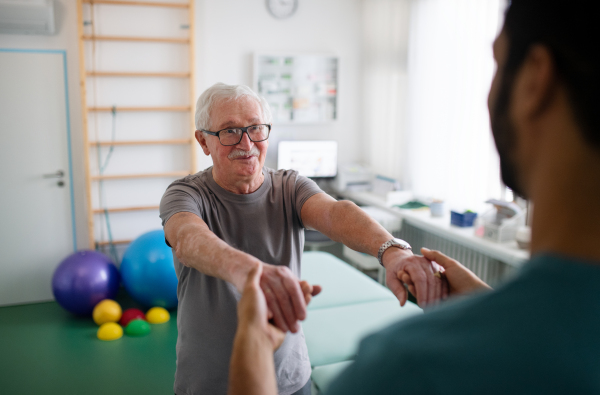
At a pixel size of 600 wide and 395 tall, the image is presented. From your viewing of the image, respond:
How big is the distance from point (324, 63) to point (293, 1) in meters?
0.72

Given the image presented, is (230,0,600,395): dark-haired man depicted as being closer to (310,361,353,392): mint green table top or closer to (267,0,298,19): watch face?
(310,361,353,392): mint green table top

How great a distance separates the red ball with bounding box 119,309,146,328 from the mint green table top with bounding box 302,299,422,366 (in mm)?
1759

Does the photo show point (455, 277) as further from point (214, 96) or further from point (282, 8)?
point (282, 8)

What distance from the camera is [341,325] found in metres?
2.57

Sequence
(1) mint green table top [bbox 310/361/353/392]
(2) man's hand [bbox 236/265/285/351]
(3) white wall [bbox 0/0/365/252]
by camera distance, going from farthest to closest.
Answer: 1. (3) white wall [bbox 0/0/365/252]
2. (1) mint green table top [bbox 310/361/353/392]
3. (2) man's hand [bbox 236/265/285/351]

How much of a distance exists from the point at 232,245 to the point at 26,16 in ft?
12.0

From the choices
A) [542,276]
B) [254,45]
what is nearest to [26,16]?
[254,45]

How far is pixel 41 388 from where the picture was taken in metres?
2.93

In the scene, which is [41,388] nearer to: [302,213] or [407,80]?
[302,213]

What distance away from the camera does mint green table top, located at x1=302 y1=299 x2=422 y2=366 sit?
91.0 inches

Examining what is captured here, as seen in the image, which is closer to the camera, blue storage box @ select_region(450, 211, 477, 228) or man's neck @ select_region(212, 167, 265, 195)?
man's neck @ select_region(212, 167, 265, 195)

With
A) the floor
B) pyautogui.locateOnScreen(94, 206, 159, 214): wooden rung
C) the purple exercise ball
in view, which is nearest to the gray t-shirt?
the floor

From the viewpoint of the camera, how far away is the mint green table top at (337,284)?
2.93 meters

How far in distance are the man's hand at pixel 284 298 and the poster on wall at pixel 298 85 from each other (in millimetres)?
4089
